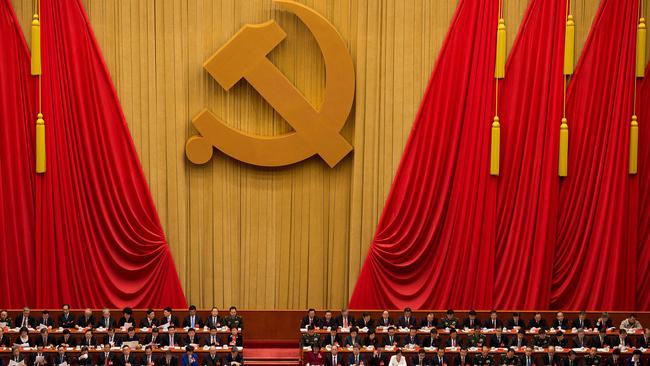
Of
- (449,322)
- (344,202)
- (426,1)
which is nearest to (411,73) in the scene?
(426,1)

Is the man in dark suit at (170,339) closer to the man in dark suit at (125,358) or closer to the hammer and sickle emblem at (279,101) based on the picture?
the man in dark suit at (125,358)

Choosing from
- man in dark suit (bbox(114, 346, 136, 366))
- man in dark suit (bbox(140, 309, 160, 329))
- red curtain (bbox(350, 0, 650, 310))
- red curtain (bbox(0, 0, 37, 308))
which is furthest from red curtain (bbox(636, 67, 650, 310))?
red curtain (bbox(0, 0, 37, 308))

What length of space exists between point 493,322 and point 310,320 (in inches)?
93.9

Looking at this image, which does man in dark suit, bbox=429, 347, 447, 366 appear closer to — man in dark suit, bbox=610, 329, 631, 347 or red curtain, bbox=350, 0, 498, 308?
red curtain, bbox=350, 0, 498, 308

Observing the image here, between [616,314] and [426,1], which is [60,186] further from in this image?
[616,314]

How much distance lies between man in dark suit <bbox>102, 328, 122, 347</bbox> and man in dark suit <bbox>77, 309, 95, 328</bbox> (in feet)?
1.90

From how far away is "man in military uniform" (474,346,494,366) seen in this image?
11.9 metres

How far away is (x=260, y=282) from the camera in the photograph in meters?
14.2

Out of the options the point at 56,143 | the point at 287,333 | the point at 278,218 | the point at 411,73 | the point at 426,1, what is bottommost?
the point at 287,333

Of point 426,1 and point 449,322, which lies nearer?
point 449,322

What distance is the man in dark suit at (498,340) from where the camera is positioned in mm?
12711

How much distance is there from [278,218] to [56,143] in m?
3.20

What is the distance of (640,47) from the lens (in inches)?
546

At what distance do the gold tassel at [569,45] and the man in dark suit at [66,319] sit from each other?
24.2 ft
